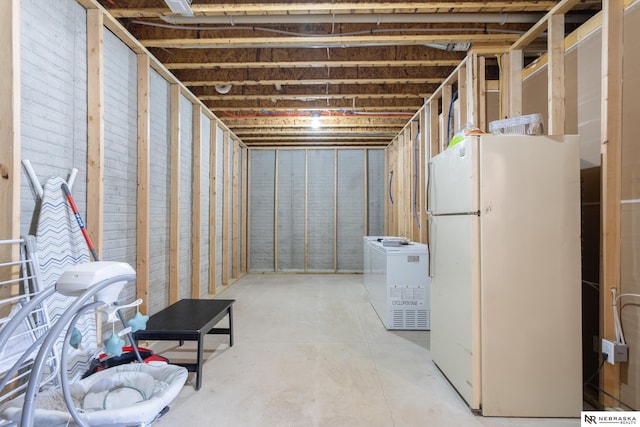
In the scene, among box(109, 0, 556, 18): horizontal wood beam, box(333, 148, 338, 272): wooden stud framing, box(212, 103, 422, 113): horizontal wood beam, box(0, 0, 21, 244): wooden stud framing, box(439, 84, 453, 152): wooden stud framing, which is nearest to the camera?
box(0, 0, 21, 244): wooden stud framing

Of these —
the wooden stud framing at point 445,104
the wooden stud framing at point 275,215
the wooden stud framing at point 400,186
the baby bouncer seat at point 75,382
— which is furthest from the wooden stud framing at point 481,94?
the wooden stud framing at point 275,215

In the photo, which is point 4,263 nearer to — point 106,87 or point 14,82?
point 14,82

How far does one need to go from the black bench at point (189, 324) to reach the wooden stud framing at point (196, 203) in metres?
1.20

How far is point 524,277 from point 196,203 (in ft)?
11.6

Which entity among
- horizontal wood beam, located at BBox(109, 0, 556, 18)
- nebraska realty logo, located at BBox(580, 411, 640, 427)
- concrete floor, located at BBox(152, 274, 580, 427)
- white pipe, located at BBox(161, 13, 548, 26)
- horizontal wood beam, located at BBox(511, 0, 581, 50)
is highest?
white pipe, located at BBox(161, 13, 548, 26)

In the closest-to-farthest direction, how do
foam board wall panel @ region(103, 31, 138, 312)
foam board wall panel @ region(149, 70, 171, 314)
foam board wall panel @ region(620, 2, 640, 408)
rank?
foam board wall panel @ region(620, 2, 640, 408), foam board wall panel @ region(103, 31, 138, 312), foam board wall panel @ region(149, 70, 171, 314)

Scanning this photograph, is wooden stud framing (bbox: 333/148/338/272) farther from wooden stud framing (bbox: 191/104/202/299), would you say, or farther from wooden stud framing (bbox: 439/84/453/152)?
wooden stud framing (bbox: 439/84/453/152)

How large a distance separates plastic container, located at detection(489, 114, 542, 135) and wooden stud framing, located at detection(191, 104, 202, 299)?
3314mm

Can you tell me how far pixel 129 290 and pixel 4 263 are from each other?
3.71 feet

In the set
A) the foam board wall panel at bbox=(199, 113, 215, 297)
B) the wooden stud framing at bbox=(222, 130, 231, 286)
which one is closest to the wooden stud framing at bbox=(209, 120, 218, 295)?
the foam board wall panel at bbox=(199, 113, 215, 297)

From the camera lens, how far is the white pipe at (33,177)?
1.83 meters

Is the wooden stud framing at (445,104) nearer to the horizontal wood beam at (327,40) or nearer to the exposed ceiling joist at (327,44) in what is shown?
the exposed ceiling joist at (327,44)

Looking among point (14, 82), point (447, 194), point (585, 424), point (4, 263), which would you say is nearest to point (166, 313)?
point (4, 263)

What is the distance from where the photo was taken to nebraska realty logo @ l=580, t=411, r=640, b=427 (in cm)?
170
